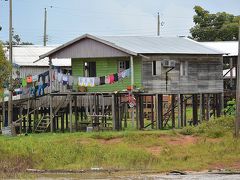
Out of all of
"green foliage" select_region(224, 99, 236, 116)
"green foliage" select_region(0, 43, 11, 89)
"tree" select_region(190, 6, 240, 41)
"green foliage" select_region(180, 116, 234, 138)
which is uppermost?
"tree" select_region(190, 6, 240, 41)

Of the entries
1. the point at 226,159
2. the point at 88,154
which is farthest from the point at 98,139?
the point at 226,159

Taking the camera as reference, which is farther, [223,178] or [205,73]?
[205,73]

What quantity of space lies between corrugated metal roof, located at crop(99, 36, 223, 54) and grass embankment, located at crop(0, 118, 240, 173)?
285 inches

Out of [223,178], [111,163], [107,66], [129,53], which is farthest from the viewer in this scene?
[107,66]

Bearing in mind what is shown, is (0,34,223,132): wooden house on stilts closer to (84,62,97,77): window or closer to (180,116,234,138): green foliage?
(84,62,97,77): window

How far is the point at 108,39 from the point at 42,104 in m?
5.64

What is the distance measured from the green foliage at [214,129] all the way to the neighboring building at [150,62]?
5.62 meters

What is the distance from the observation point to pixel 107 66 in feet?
135

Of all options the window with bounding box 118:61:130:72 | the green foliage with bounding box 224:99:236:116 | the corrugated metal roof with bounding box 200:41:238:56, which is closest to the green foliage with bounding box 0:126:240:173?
the green foliage with bounding box 224:99:236:116

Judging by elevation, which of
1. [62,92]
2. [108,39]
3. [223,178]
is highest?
[108,39]

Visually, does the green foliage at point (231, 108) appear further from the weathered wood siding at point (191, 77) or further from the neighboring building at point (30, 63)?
the neighboring building at point (30, 63)

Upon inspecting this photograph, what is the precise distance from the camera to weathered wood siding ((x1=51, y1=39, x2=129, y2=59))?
131ft

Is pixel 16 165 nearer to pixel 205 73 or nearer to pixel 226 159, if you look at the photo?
pixel 226 159

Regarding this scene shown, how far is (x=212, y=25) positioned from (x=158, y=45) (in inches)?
1390
